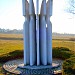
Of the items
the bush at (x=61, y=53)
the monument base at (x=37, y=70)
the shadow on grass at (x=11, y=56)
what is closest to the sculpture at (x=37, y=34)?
the monument base at (x=37, y=70)

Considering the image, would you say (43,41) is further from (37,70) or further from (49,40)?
(37,70)

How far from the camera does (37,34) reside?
6441mm

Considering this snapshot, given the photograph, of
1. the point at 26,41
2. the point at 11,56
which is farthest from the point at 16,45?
the point at 26,41

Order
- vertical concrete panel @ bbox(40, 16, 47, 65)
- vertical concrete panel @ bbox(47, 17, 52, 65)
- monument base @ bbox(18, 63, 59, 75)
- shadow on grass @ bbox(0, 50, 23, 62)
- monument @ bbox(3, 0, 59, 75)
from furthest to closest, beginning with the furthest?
shadow on grass @ bbox(0, 50, 23, 62), vertical concrete panel @ bbox(47, 17, 52, 65), vertical concrete panel @ bbox(40, 16, 47, 65), monument @ bbox(3, 0, 59, 75), monument base @ bbox(18, 63, 59, 75)

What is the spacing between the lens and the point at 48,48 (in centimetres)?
677

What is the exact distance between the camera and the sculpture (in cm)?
649

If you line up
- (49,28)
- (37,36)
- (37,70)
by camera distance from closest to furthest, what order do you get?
1. (37,70)
2. (37,36)
3. (49,28)

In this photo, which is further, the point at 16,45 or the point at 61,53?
the point at 16,45

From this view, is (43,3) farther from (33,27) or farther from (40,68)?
(40,68)

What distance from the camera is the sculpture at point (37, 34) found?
21.3ft

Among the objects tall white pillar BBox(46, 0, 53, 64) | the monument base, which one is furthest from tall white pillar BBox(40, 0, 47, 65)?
the monument base

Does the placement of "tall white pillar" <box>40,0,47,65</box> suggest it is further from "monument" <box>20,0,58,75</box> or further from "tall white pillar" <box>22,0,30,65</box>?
"tall white pillar" <box>22,0,30,65</box>

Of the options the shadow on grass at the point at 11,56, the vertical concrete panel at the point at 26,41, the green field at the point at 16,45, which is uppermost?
the vertical concrete panel at the point at 26,41

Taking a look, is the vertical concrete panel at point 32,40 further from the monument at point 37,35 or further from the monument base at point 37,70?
the monument base at point 37,70
